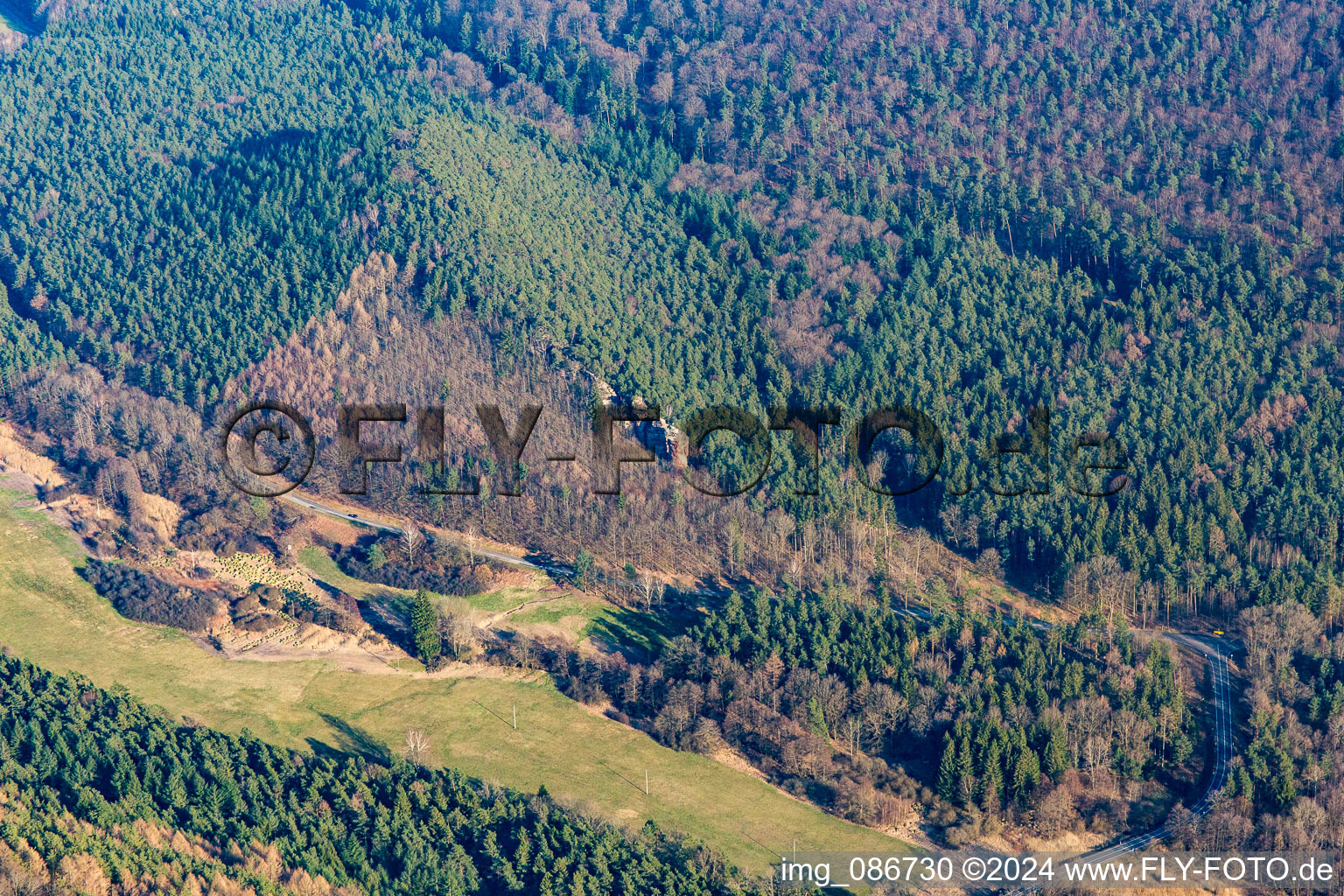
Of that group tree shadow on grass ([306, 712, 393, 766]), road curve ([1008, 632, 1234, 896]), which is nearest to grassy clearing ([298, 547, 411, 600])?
tree shadow on grass ([306, 712, 393, 766])

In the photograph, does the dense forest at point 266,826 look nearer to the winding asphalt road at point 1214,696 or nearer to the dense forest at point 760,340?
the dense forest at point 760,340

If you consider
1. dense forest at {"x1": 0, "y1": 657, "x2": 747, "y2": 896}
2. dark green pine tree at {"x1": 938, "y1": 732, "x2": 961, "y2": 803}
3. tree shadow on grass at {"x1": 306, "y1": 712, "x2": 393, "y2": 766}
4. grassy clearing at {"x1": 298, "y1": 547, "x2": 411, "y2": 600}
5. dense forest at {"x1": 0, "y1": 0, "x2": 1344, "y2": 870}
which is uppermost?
dense forest at {"x1": 0, "y1": 0, "x2": 1344, "y2": 870}

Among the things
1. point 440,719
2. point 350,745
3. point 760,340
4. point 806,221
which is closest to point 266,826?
point 350,745

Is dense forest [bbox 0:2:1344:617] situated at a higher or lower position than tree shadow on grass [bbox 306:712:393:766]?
higher

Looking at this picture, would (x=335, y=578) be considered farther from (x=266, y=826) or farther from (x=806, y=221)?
(x=806, y=221)

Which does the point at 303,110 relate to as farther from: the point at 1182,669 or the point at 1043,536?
the point at 1182,669

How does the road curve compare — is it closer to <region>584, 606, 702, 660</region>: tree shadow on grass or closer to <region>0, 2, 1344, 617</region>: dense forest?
<region>0, 2, 1344, 617</region>: dense forest
